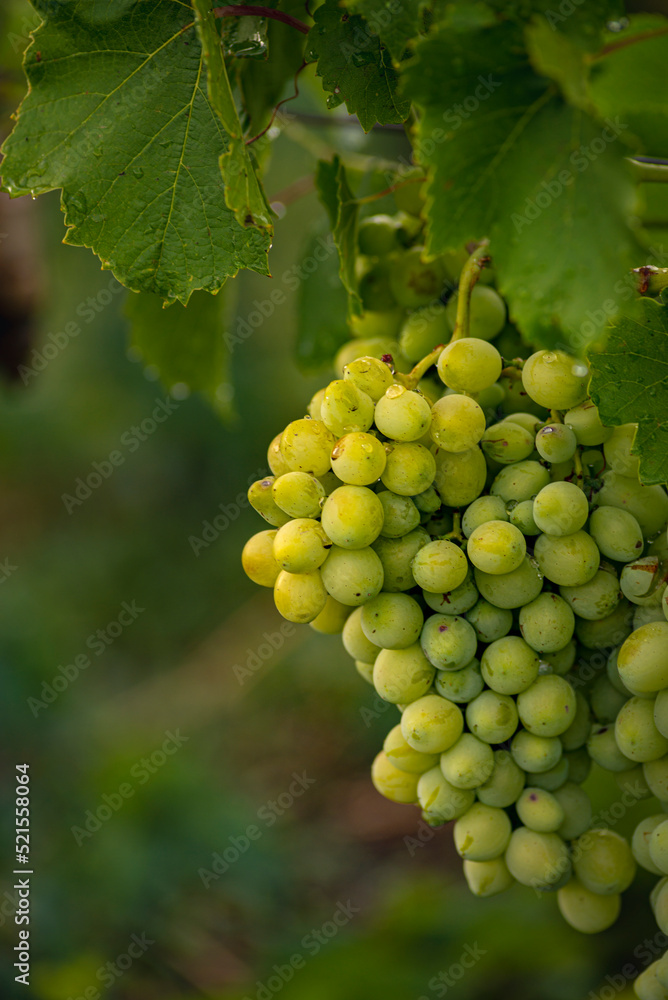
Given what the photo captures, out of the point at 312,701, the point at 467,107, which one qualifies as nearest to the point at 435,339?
the point at 467,107

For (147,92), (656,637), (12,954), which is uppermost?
(147,92)

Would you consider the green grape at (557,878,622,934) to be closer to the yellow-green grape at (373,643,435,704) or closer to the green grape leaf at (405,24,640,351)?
the yellow-green grape at (373,643,435,704)

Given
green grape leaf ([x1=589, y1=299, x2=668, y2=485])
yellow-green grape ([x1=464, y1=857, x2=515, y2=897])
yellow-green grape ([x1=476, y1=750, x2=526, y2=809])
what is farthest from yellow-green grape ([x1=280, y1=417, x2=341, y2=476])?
yellow-green grape ([x1=464, y1=857, x2=515, y2=897])

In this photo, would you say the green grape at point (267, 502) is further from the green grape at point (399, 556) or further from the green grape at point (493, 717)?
the green grape at point (493, 717)

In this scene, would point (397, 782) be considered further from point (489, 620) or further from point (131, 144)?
point (131, 144)

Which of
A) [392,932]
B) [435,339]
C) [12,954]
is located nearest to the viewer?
[435,339]

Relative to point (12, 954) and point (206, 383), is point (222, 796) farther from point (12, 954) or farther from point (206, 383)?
point (206, 383)
